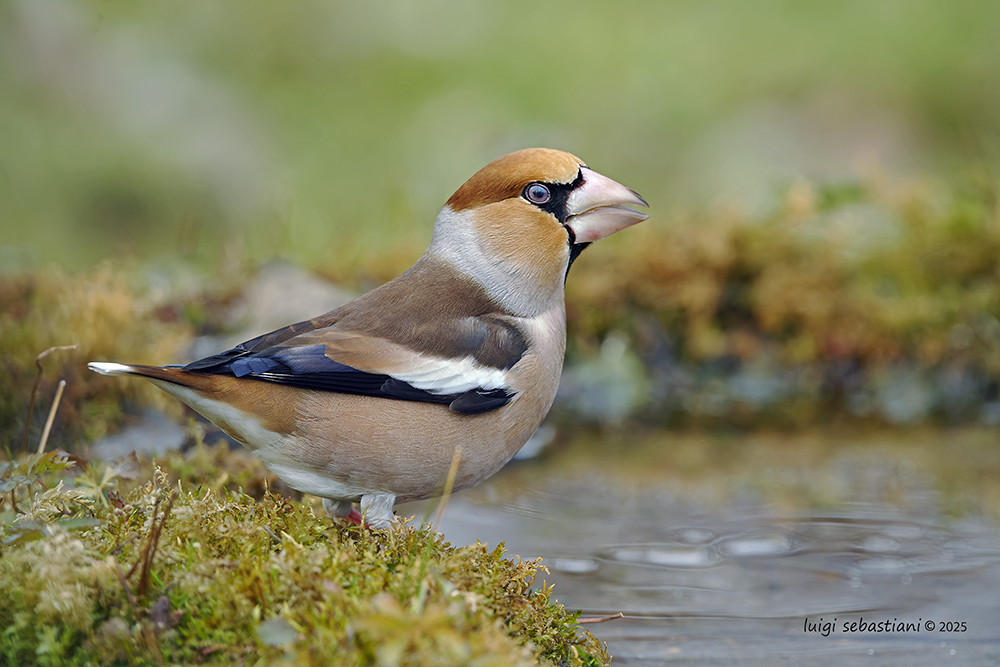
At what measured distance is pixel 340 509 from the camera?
3764 mm

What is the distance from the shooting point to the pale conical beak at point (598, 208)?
12.2ft

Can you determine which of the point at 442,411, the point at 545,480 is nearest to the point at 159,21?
the point at 545,480

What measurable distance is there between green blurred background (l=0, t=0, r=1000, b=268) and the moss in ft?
28.3

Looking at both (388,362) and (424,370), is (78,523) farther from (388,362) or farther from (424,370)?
(424,370)

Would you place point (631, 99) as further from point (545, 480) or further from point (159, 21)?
point (545, 480)

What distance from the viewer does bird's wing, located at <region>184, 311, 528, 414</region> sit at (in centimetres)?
326

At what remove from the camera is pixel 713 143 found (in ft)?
39.8

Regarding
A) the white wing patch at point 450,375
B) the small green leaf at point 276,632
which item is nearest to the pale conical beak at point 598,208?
the white wing patch at point 450,375

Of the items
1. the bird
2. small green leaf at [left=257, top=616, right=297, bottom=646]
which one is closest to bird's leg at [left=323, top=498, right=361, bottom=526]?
the bird

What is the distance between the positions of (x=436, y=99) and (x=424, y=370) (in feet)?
33.1

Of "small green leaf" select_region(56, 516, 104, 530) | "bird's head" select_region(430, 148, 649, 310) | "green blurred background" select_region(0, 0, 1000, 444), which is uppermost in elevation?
"green blurred background" select_region(0, 0, 1000, 444)

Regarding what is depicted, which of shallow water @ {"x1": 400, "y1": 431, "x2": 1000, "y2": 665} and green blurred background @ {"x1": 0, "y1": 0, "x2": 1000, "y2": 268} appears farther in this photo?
green blurred background @ {"x1": 0, "y1": 0, "x2": 1000, "y2": 268}

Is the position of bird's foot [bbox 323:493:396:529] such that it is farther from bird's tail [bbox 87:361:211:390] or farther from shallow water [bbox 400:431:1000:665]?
shallow water [bbox 400:431:1000:665]

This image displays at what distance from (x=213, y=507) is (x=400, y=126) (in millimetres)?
10314
